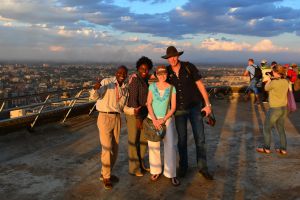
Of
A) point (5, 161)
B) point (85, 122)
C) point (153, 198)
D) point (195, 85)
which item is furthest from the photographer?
point (85, 122)

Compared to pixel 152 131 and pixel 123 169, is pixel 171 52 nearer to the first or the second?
pixel 152 131

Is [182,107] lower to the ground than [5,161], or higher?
higher

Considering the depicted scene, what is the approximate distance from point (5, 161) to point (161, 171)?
118 inches

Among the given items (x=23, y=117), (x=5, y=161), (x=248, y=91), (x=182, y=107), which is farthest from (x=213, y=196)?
(x=248, y=91)

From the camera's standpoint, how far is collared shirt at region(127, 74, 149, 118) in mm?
5414

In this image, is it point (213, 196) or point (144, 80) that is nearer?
point (213, 196)

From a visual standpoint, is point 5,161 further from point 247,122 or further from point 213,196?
point 247,122

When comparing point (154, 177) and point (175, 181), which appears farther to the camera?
point (154, 177)

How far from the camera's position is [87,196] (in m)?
4.80

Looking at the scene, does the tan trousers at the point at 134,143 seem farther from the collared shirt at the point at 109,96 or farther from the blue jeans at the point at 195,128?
the blue jeans at the point at 195,128

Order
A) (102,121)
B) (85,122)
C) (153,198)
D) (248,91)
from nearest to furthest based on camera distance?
(153,198) → (102,121) → (85,122) → (248,91)

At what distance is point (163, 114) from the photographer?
523 centimetres

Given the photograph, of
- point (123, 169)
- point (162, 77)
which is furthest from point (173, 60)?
point (123, 169)

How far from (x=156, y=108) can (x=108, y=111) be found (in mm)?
730
